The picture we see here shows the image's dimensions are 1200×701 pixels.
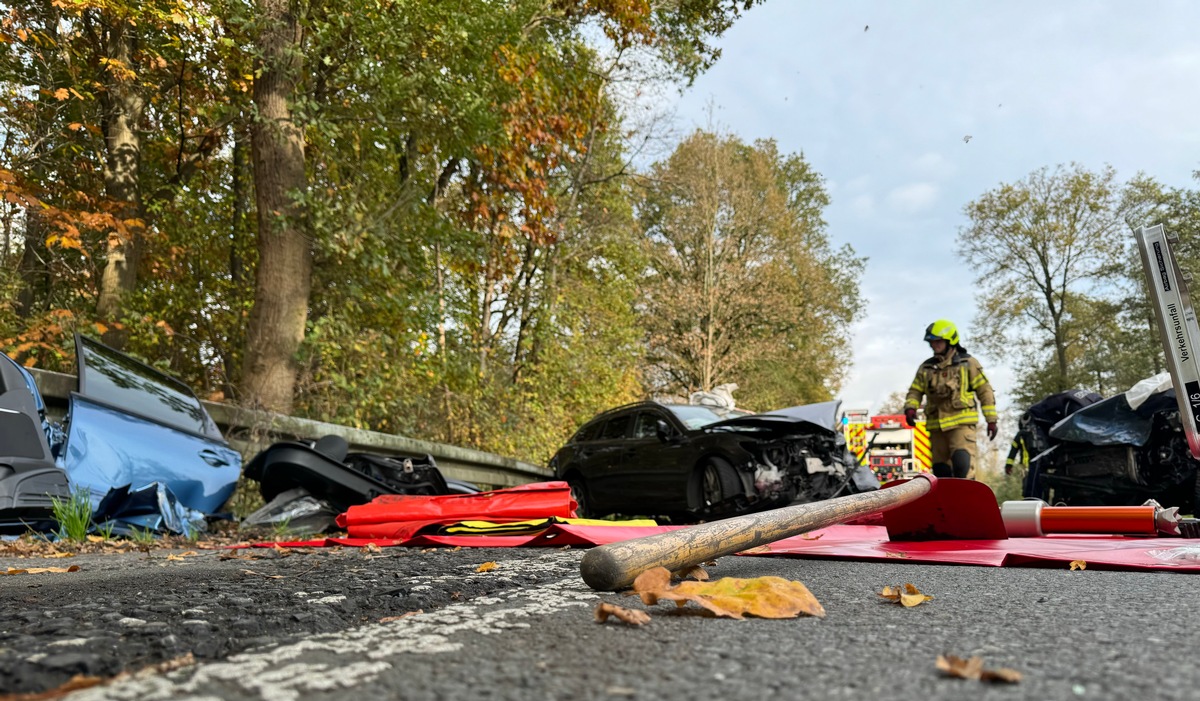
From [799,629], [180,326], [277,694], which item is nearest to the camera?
[277,694]

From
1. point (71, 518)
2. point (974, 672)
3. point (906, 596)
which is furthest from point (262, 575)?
point (974, 672)

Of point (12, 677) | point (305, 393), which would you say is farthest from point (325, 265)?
point (12, 677)

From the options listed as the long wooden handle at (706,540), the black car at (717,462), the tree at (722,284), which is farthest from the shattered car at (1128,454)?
the tree at (722,284)

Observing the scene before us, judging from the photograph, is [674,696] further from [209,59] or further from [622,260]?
[622,260]

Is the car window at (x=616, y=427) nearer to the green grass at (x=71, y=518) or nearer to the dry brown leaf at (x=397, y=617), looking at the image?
the green grass at (x=71, y=518)

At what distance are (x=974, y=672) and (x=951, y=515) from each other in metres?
3.27

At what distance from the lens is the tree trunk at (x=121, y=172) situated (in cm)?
1015

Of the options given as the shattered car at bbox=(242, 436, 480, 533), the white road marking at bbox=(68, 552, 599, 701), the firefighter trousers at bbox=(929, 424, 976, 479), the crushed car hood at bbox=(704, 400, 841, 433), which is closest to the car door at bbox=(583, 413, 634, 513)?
the crushed car hood at bbox=(704, 400, 841, 433)

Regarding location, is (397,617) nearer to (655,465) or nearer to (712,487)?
(712,487)

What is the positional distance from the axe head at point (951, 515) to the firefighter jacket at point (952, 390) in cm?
492

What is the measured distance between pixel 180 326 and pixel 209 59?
12.6 feet

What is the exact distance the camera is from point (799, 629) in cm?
186

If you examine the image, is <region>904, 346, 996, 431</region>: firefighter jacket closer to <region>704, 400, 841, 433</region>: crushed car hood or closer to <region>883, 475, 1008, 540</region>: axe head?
<region>704, 400, 841, 433</region>: crushed car hood

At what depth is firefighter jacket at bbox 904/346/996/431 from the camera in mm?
9070
